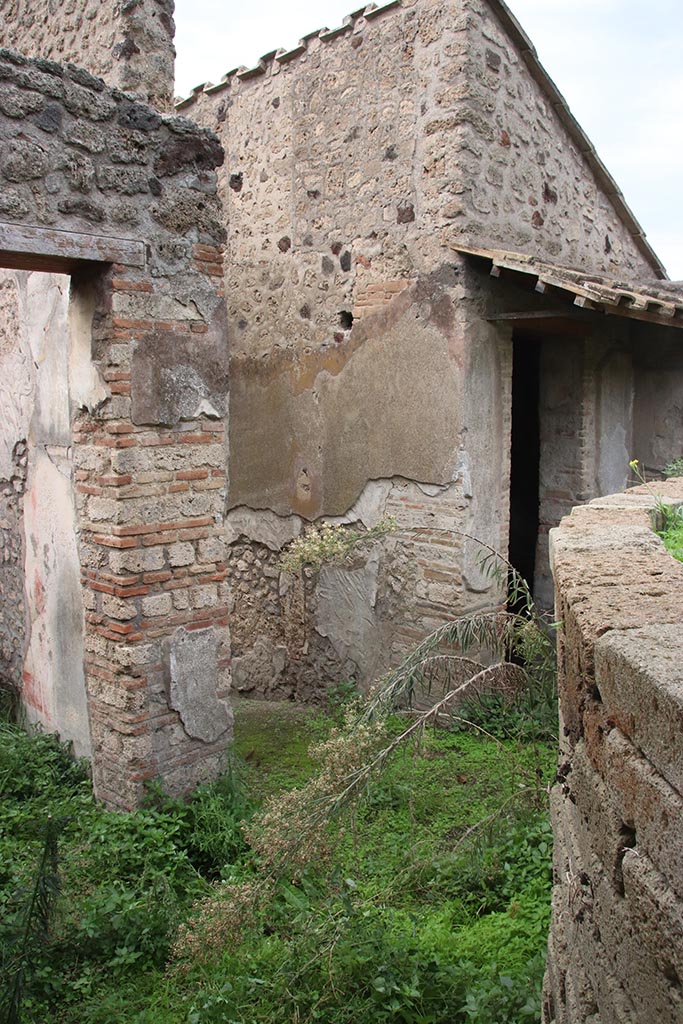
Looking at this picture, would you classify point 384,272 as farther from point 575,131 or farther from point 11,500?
point 11,500

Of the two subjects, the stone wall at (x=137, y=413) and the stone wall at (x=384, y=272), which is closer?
the stone wall at (x=137, y=413)

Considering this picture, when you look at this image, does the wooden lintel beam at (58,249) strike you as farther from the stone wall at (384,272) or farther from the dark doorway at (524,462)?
the dark doorway at (524,462)

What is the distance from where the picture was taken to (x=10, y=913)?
3229 mm

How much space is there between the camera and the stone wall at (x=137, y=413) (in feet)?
12.6

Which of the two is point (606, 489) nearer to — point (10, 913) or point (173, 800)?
point (173, 800)

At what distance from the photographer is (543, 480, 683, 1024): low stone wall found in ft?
4.05

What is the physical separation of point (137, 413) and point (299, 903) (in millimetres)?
2321

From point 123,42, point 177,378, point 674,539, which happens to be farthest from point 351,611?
point 123,42

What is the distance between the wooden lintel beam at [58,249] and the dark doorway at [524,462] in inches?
181

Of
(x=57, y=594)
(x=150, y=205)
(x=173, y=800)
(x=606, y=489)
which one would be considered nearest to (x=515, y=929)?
(x=173, y=800)

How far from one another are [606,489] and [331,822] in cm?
414

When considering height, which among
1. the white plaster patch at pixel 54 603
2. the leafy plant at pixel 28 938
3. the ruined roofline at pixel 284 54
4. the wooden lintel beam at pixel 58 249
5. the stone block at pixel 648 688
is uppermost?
the ruined roofline at pixel 284 54

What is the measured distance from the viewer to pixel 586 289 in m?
4.95

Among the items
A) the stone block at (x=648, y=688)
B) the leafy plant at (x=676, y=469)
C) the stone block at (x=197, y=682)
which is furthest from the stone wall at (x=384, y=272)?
the stone block at (x=648, y=688)
